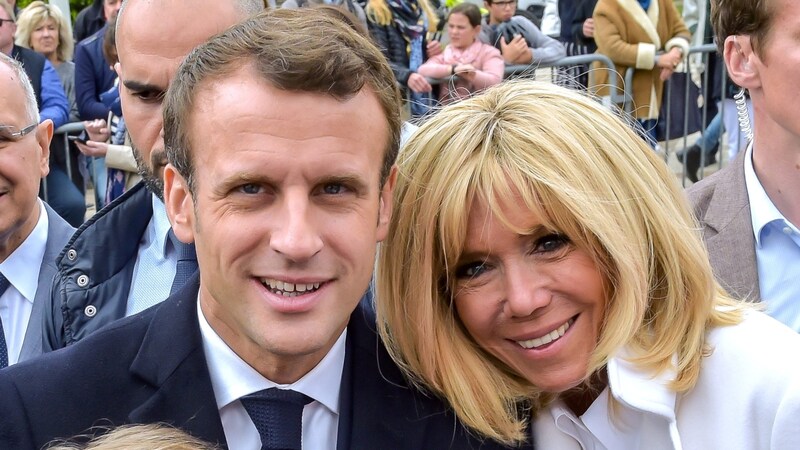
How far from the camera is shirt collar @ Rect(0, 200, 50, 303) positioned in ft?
11.3

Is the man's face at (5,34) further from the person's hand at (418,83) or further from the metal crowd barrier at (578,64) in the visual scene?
the metal crowd barrier at (578,64)

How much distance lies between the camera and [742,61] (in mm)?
3219

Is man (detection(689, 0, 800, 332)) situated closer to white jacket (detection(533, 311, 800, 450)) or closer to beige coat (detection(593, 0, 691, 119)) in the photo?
white jacket (detection(533, 311, 800, 450))

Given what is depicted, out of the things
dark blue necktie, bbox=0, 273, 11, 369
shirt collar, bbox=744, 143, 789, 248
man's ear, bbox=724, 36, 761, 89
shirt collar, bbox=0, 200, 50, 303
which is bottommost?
dark blue necktie, bbox=0, 273, 11, 369

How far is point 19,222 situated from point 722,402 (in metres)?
2.33

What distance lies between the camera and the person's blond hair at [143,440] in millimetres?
1909

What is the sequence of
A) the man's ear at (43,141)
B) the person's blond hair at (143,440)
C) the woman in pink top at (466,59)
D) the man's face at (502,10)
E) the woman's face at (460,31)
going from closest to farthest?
the person's blond hair at (143,440) → the man's ear at (43,141) → the woman in pink top at (466,59) → the woman's face at (460,31) → the man's face at (502,10)

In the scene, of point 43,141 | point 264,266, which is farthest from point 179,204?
point 43,141

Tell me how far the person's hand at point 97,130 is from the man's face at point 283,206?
5358mm

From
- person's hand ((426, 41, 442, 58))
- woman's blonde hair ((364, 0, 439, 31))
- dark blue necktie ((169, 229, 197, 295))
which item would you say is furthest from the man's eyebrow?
person's hand ((426, 41, 442, 58))

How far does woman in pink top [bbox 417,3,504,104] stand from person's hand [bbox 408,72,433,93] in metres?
0.13

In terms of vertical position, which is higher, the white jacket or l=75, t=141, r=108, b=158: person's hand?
the white jacket

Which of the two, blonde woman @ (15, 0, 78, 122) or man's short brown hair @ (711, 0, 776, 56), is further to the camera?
blonde woman @ (15, 0, 78, 122)

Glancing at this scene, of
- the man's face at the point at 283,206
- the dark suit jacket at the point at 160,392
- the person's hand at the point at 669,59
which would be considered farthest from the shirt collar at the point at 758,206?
the person's hand at the point at 669,59
